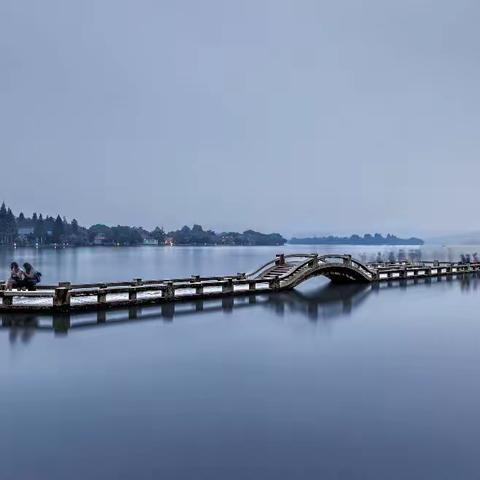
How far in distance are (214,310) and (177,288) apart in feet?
17.2

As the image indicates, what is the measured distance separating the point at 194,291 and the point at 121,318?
928 cm

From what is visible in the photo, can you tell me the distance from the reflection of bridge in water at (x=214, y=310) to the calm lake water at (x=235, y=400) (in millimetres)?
238

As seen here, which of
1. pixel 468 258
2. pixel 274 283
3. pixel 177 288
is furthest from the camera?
pixel 468 258

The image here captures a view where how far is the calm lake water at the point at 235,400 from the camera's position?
8789 millimetres

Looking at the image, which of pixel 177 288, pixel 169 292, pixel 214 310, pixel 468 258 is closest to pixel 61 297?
pixel 169 292

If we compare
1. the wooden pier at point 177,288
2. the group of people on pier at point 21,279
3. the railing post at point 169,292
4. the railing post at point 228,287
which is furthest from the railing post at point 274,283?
the group of people on pier at point 21,279

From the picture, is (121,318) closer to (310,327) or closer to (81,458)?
(310,327)

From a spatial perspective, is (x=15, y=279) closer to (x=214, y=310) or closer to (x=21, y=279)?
(x=21, y=279)

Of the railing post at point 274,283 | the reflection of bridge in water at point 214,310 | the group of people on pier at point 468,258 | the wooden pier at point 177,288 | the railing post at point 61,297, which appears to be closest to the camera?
the reflection of bridge in water at point 214,310

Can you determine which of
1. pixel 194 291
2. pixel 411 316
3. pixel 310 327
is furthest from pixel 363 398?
pixel 194 291

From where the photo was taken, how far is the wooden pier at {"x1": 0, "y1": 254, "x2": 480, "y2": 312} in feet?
82.5

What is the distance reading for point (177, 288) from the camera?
32750mm

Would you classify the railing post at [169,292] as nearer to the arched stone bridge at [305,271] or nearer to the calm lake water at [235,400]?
the calm lake water at [235,400]

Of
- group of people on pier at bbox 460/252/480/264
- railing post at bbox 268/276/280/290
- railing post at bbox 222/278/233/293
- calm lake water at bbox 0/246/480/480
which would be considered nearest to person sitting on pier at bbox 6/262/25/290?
calm lake water at bbox 0/246/480/480
